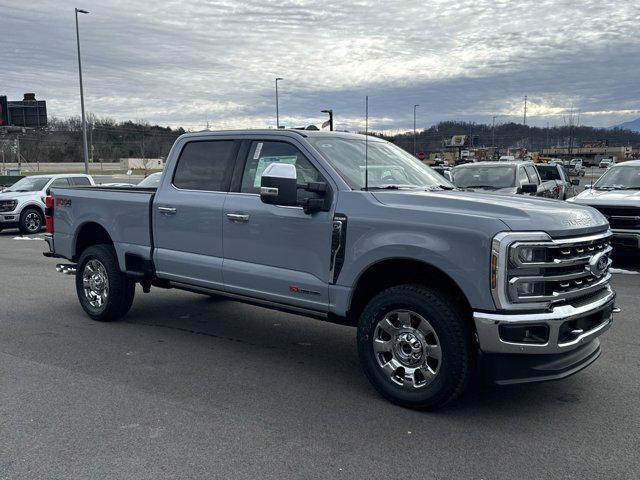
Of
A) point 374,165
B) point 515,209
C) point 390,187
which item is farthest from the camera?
point 374,165

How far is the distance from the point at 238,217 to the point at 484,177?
827cm

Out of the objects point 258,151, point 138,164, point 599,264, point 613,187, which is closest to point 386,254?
point 599,264

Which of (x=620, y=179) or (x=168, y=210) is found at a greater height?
A: (x=620, y=179)

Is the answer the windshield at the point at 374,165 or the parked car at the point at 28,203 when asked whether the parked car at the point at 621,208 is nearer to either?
the windshield at the point at 374,165

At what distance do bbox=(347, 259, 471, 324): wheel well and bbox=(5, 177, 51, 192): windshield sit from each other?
1628cm

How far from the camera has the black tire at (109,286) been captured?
6727 mm

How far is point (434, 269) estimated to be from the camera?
4.32 meters

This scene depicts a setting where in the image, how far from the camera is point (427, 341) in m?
4.31

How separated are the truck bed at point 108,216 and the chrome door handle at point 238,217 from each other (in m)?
1.24

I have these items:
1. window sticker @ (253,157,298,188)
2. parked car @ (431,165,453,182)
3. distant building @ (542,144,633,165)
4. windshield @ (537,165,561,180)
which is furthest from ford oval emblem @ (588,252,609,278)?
distant building @ (542,144,633,165)

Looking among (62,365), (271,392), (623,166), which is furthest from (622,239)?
(62,365)

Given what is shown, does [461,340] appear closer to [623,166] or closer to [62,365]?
[62,365]

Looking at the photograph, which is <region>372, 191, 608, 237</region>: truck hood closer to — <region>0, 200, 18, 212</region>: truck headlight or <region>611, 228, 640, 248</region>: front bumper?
<region>611, 228, 640, 248</region>: front bumper

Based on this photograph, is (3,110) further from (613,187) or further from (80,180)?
(613,187)
